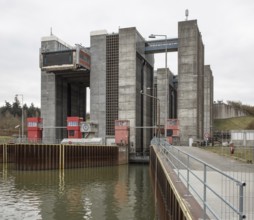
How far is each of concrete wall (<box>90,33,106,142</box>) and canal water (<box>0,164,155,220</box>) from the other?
98.5 feet

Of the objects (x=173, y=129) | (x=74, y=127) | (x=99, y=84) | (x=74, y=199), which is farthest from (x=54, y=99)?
(x=74, y=199)

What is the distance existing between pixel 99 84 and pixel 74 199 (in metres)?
42.5

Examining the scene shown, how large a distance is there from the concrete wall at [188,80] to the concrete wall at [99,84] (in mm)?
14694

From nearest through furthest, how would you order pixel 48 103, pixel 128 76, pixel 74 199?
pixel 74 199, pixel 128 76, pixel 48 103

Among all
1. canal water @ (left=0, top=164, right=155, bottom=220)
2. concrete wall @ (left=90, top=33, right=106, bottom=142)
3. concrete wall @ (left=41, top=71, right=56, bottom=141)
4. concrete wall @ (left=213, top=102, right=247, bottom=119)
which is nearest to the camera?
canal water @ (left=0, top=164, right=155, bottom=220)

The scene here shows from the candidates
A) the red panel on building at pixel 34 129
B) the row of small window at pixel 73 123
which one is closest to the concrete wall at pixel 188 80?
the row of small window at pixel 73 123

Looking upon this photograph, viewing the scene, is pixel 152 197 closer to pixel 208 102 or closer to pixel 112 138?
pixel 112 138

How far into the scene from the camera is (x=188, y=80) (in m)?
61.6

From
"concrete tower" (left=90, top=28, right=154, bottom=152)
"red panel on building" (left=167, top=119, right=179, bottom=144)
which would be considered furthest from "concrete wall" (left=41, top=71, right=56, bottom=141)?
"red panel on building" (left=167, top=119, right=179, bottom=144)

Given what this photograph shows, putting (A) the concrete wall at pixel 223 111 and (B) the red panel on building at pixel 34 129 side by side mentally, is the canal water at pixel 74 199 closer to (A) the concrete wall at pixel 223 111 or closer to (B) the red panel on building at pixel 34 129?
(B) the red panel on building at pixel 34 129

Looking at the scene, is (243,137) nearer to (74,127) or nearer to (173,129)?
(173,129)

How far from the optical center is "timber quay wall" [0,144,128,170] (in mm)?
42031

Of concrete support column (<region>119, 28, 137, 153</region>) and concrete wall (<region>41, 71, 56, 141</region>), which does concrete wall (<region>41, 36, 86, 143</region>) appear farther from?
concrete support column (<region>119, 28, 137, 153</region>)

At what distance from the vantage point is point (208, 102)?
90312 millimetres
